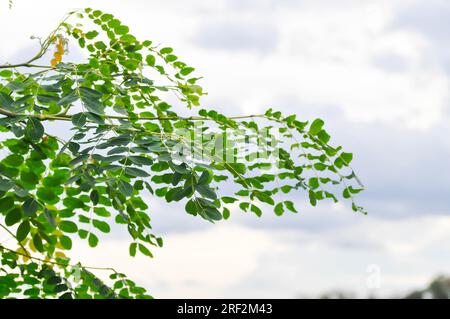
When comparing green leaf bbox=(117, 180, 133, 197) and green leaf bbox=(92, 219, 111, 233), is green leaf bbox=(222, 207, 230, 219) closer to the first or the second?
green leaf bbox=(92, 219, 111, 233)

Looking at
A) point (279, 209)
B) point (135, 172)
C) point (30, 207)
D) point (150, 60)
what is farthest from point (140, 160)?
point (150, 60)

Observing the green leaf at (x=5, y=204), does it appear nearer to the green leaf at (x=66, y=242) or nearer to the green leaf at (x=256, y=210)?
the green leaf at (x=66, y=242)

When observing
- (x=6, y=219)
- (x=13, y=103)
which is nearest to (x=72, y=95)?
(x=13, y=103)

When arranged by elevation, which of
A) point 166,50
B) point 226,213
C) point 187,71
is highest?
point 166,50

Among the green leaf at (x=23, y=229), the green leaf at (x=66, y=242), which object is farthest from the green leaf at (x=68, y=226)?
the green leaf at (x=23, y=229)

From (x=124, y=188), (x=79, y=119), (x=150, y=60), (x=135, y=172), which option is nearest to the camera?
(x=124, y=188)

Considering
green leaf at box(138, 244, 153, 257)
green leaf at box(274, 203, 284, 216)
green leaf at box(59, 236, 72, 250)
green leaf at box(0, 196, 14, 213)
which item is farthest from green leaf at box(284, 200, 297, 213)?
green leaf at box(0, 196, 14, 213)

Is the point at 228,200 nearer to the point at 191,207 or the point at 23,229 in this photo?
the point at 191,207

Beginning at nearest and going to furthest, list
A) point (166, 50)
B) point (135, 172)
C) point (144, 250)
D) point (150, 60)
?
point (135, 172) → point (144, 250) → point (150, 60) → point (166, 50)

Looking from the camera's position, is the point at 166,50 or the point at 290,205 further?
the point at 166,50
